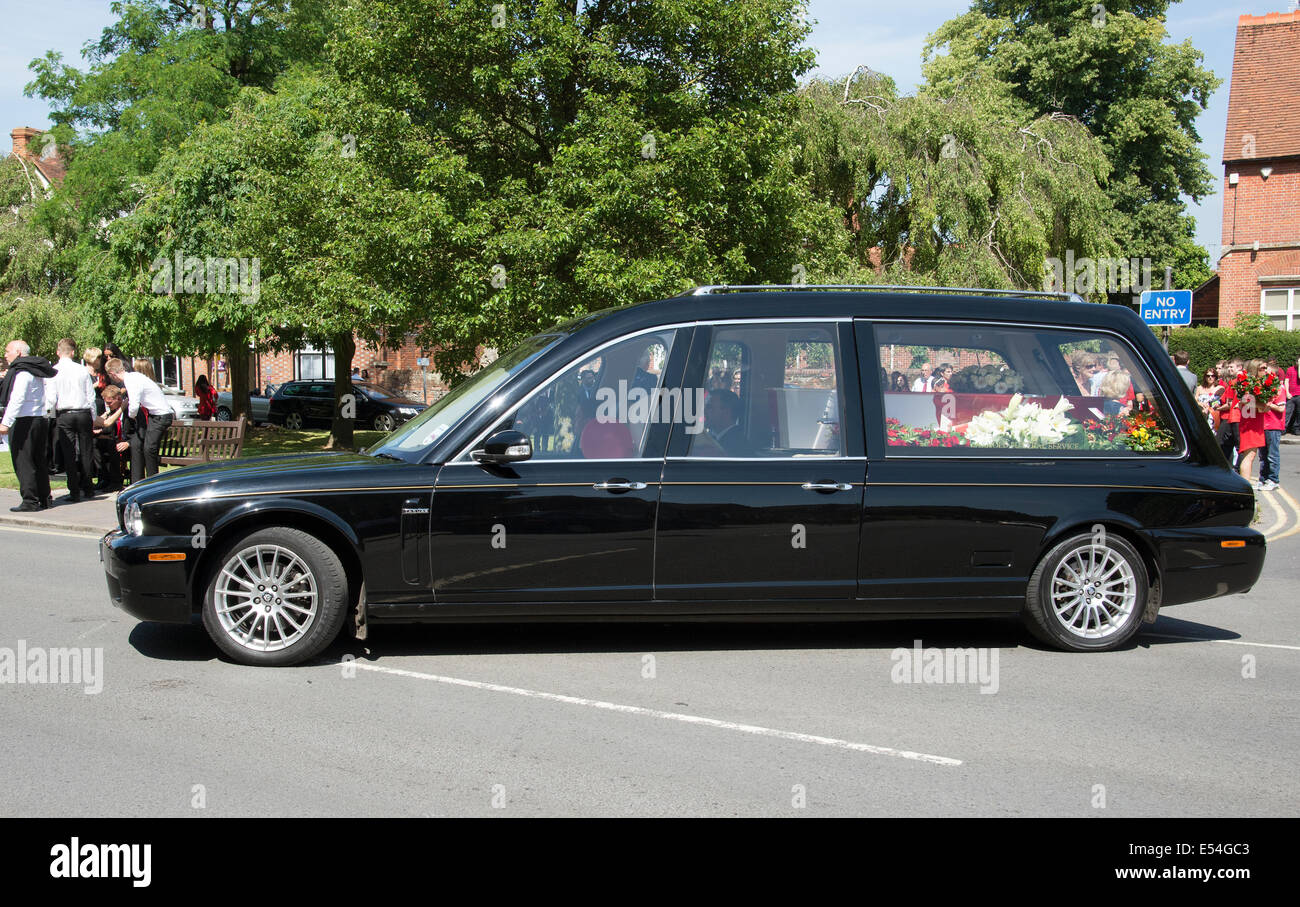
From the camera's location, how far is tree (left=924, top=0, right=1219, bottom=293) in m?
40.7

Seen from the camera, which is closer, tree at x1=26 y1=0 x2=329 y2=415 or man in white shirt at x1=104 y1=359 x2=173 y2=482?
man in white shirt at x1=104 y1=359 x2=173 y2=482

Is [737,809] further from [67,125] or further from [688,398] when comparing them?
[67,125]

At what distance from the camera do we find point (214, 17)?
29062mm

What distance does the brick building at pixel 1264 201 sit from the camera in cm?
3672

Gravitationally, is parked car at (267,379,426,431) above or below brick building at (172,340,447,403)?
below

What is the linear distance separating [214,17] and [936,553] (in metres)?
28.6

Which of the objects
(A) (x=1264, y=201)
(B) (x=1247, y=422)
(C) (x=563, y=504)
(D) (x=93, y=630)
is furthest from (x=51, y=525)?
(A) (x=1264, y=201)

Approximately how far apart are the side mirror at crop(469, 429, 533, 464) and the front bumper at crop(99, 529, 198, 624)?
5.35ft

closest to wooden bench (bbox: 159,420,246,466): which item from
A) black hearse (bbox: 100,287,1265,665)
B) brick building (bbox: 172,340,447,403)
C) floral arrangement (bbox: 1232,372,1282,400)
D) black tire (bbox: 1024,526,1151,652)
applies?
black hearse (bbox: 100,287,1265,665)

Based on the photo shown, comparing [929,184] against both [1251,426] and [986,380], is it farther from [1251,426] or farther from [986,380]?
[986,380]

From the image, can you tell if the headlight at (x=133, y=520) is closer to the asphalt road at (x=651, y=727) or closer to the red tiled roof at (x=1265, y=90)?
the asphalt road at (x=651, y=727)

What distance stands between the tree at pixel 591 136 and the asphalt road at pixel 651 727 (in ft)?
25.4

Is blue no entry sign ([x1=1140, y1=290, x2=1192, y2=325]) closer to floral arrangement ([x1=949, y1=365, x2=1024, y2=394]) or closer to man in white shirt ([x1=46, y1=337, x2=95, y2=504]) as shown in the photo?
floral arrangement ([x1=949, y1=365, x2=1024, y2=394])

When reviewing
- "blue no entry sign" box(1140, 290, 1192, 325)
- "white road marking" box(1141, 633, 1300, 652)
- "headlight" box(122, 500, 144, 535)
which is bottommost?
"white road marking" box(1141, 633, 1300, 652)
